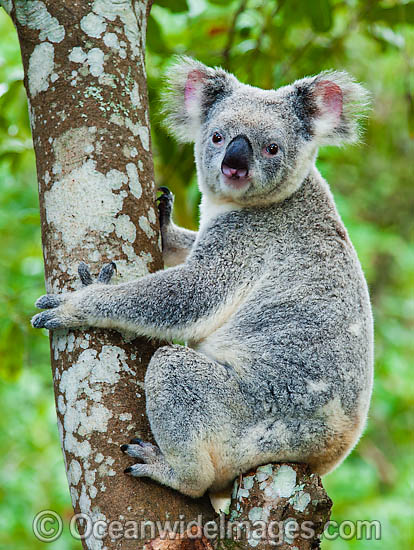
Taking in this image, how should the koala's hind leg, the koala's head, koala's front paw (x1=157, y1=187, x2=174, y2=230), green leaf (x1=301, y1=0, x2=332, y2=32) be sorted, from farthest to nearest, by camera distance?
green leaf (x1=301, y1=0, x2=332, y2=32), koala's front paw (x1=157, y1=187, x2=174, y2=230), the koala's head, the koala's hind leg

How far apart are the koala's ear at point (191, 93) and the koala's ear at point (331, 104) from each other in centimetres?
46

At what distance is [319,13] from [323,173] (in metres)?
1.10

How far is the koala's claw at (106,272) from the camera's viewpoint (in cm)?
266

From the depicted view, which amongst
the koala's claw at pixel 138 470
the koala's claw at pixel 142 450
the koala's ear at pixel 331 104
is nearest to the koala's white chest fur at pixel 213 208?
the koala's ear at pixel 331 104

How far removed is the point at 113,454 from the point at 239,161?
5.44 ft

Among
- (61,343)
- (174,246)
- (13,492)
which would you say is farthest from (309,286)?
(13,492)

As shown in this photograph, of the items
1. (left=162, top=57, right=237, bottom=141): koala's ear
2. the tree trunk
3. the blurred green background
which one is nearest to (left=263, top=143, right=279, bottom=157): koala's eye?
(left=162, top=57, right=237, bottom=141): koala's ear

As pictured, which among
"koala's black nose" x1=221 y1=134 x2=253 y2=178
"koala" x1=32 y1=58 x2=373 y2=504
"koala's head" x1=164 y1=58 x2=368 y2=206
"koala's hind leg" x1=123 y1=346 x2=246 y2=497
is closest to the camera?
"koala's hind leg" x1=123 y1=346 x2=246 y2=497

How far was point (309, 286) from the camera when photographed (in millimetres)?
3205

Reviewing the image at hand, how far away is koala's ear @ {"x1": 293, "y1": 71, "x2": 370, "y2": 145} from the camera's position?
353 centimetres

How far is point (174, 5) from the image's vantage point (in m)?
3.93

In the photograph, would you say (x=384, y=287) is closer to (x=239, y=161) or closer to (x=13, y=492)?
(x=13, y=492)

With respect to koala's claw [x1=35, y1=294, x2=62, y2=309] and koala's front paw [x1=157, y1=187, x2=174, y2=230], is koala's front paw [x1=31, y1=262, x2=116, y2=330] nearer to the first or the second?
koala's claw [x1=35, y1=294, x2=62, y2=309]

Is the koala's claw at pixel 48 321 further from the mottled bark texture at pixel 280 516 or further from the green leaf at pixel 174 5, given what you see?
the green leaf at pixel 174 5
